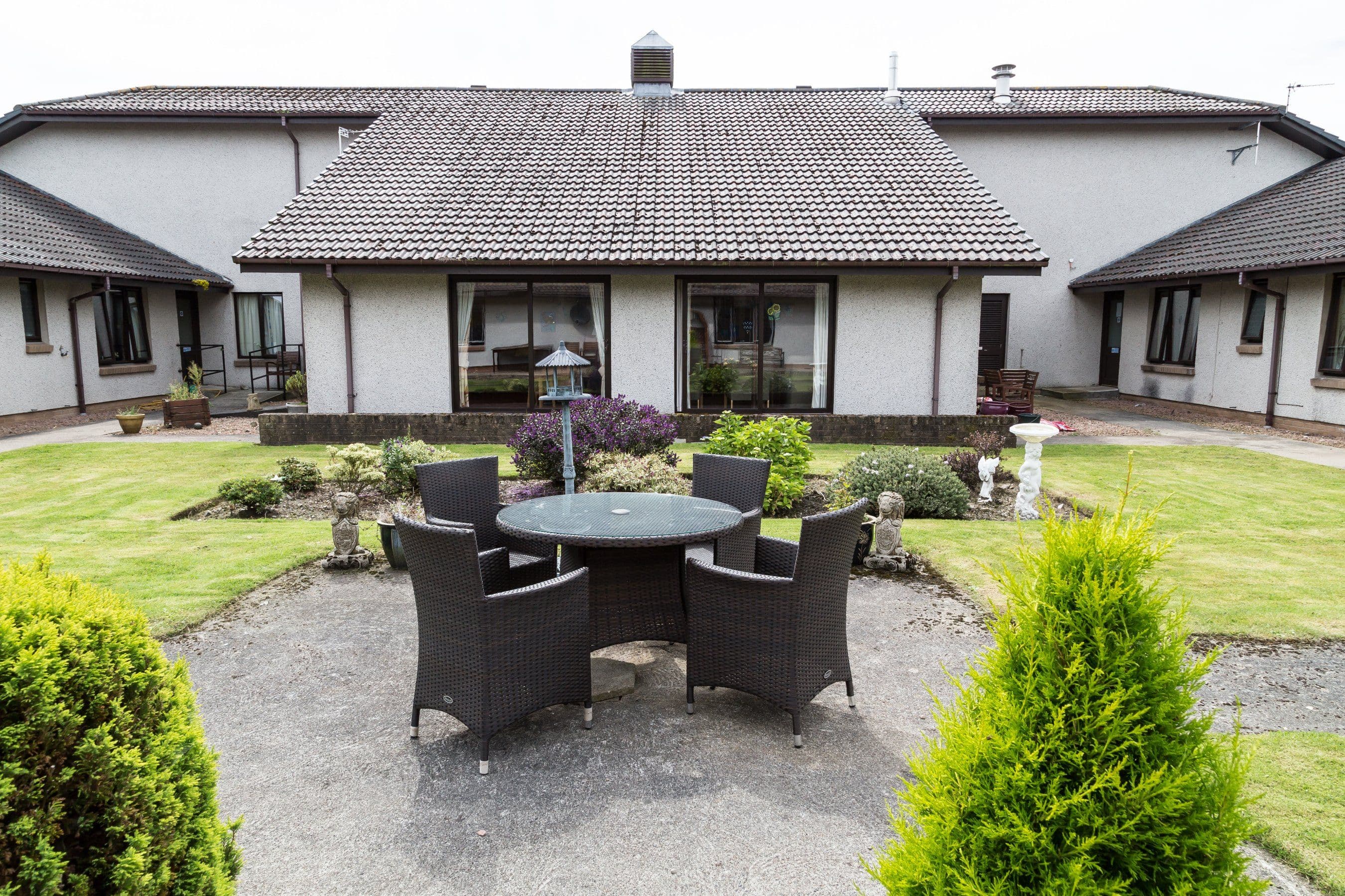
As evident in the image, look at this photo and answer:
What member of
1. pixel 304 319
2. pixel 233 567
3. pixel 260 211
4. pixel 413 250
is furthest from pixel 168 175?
pixel 233 567

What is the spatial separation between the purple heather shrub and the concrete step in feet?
48.8

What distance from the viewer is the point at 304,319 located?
1448cm

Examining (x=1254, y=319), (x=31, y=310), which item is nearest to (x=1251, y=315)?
(x=1254, y=319)

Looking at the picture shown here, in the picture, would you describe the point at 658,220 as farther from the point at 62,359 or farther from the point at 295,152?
the point at 62,359

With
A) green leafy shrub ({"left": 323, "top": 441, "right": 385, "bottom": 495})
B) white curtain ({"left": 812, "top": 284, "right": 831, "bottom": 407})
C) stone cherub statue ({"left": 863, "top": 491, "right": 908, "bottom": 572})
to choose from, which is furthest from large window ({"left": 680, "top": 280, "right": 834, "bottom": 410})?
stone cherub statue ({"left": 863, "top": 491, "right": 908, "bottom": 572})

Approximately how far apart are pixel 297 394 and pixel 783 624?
18334 millimetres

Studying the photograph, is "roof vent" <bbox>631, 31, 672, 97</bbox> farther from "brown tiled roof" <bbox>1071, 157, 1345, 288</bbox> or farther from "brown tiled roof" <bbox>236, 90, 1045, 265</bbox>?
"brown tiled roof" <bbox>1071, 157, 1345, 288</bbox>

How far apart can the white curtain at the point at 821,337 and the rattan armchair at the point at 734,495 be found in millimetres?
8767

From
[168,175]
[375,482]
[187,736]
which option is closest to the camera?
[187,736]

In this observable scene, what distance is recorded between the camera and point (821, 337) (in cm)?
1466

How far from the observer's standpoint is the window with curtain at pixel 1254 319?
1648 centimetres

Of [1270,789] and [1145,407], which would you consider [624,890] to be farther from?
[1145,407]

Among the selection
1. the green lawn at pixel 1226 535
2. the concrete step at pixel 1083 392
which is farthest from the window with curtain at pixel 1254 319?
the green lawn at pixel 1226 535

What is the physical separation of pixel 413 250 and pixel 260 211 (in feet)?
33.0
